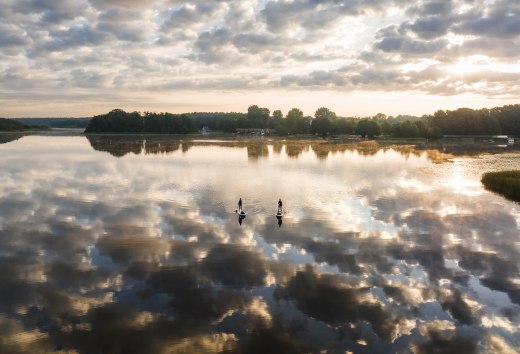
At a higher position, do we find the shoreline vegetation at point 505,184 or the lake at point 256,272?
the shoreline vegetation at point 505,184

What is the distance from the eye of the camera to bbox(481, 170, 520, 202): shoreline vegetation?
203 ft

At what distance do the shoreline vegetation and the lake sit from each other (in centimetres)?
815

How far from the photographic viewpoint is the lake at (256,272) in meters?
21.7

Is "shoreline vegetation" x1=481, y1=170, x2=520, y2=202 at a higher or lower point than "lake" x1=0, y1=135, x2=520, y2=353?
higher

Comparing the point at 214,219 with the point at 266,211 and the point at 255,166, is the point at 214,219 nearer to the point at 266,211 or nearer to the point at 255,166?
the point at 266,211

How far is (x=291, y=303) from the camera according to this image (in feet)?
82.8

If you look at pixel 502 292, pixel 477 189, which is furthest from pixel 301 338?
pixel 477 189

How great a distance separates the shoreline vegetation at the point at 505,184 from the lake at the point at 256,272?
8150 mm

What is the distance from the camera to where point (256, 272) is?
29891mm

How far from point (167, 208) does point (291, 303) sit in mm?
27293

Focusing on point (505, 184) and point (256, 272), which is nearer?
point (256, 272)

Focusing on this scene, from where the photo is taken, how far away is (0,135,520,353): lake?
21688 mm

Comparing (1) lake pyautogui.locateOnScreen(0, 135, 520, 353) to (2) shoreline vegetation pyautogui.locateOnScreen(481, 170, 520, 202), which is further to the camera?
(2) shoreline vegetation pyautogui.locateOnScreen(481, 170, 520, 202)

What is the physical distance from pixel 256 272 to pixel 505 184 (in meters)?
52.8
